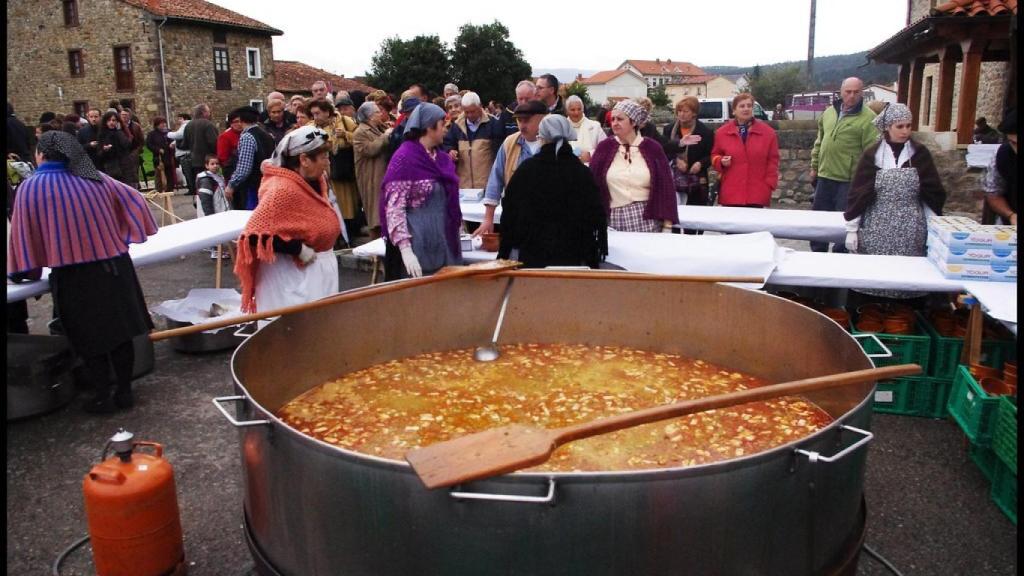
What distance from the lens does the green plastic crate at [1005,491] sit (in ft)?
10.6

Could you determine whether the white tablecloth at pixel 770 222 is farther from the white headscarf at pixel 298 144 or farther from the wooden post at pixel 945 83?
the wooden post at pixel 945 83

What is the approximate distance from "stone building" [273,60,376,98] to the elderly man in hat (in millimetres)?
31748

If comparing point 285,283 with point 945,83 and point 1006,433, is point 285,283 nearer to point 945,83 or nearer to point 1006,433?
point 1006,433

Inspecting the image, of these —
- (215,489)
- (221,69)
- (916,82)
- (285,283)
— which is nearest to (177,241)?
(285,283)

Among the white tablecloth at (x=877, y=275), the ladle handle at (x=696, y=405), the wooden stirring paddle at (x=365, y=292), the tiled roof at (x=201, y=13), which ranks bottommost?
the white tablecloth at (x=877, y=275)

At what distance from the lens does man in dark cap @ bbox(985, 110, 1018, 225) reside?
4.55 meters

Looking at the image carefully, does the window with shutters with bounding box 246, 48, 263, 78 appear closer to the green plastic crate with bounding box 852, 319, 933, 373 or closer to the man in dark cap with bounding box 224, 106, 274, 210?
the man in dark cap with bounding box 224, 106, 274, 210

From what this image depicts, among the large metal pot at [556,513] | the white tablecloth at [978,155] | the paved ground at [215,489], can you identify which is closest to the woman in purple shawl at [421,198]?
the paved ground at [215,489]

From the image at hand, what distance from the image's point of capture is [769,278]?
447 cm

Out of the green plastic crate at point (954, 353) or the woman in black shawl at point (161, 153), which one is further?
the woman in black shawl at point (161, 153)

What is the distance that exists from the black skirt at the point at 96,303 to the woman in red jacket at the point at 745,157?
5101 mm

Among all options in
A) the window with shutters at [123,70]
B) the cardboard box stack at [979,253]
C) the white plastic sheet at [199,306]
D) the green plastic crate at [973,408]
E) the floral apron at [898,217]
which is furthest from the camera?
the window with shutters at [123,70]

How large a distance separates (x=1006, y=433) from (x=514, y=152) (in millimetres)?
3717

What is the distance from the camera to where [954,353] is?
14.1 feet
